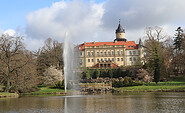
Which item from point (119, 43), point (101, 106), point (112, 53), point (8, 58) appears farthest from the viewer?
point (119, 43)

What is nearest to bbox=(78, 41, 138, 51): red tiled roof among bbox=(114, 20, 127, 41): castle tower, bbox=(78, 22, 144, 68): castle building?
bbox=(78, 22, 144, 68): castle building

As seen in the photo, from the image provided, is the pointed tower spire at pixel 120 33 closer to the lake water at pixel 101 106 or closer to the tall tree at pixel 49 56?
the tall tree at pixel 49 56

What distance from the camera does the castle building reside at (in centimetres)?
7638

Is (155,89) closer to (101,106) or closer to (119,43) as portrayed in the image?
(101,106)

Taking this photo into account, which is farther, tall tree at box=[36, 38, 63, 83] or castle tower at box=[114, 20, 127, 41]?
castle tower at box=[114, 20, 127, 41]

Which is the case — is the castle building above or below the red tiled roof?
below

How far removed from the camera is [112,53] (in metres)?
77.2

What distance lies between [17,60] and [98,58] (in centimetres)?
4226

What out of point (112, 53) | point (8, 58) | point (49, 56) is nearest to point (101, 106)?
point (8, 58)

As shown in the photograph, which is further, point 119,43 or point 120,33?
point 120,33

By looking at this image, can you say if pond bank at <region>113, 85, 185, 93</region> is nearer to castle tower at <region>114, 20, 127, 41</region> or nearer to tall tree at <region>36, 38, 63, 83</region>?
tall tree at <region>36, 38, 63, 83</region>

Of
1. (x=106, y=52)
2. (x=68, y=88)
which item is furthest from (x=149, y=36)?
(x=68, y=88)

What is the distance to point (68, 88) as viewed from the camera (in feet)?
136

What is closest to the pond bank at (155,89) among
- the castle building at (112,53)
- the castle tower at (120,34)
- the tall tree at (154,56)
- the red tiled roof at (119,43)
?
the tall tree at (154,56)
